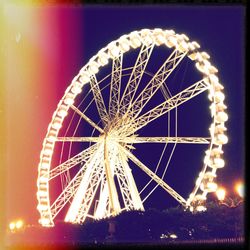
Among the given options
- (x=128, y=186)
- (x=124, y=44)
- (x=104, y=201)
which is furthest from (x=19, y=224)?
(x=124, y=44)

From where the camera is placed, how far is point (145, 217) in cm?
949

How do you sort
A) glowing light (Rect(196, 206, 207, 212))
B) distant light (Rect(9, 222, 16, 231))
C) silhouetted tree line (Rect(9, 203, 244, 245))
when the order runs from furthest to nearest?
glowing light (Rect(196, 206, 207, 212)) → distant light (Rect(9, 222, 16, 231)) → silhouetted tree line (Rect(9, 203, 244, 245))

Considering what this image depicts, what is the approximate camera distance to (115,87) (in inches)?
412

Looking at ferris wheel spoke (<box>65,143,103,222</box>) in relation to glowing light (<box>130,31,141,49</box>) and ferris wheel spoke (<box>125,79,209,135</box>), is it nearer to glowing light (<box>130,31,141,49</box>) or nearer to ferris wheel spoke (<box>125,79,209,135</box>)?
ferris wheel spoke (<box>125,79,209,135</box>)

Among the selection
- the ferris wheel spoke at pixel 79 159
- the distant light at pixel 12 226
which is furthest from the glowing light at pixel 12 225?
the ferris wheel spoke at pixel 79 159

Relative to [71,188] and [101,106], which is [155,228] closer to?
[71,188]

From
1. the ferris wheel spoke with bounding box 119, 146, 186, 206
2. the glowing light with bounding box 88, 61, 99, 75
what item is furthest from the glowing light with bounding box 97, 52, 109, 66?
the ferris wheel spoke with bounding box 119, 146, 186, 206

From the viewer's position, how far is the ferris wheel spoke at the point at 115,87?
10383 mm

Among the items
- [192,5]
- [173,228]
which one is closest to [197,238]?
[173,228]

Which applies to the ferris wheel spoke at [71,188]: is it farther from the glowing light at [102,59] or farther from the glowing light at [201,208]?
the glowing light at [201,208]

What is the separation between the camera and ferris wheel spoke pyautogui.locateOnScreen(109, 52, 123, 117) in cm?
1038

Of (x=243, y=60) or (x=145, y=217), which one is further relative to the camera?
(x=145, y=217)

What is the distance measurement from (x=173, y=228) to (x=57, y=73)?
2.73 m

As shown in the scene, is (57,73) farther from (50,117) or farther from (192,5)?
(192,5)
